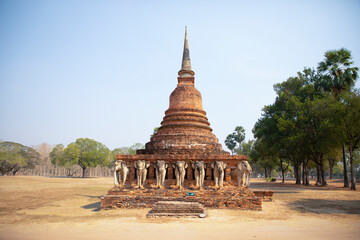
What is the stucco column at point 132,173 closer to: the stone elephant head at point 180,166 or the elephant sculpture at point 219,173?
the stone elephant head at point 180,166

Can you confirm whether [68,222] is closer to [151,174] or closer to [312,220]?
[151,174]

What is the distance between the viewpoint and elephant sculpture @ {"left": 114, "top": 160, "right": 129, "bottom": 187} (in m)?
13.1

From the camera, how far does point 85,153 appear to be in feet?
190

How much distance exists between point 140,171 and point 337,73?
24947mm

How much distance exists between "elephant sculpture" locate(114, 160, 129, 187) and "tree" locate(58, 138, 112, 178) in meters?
48.5

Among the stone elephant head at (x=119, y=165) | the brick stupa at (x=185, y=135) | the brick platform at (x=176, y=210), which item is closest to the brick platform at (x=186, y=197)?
the brick stupa at (x=185, y=135)

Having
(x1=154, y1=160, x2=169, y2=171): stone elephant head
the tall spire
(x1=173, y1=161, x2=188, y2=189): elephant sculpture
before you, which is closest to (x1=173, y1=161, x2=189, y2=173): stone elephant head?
(x1=173, y1=161, x2=188, y2=189): elephant sculpture

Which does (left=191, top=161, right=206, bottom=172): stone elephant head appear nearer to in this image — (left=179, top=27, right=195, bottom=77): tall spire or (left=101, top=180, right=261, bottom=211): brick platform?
(left=101, top=180, right=261, bottom=211): brick platform

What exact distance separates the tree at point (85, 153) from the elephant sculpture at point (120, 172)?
4855 centimetres

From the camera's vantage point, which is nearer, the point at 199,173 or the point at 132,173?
the point at 199,173

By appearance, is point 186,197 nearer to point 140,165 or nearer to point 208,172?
point 208,172

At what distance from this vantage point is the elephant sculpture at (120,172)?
A: 13.1m

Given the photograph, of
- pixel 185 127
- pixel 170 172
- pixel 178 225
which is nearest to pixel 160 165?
pixel 170 172

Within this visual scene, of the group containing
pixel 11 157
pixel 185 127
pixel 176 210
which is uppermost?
pixel 185 127
